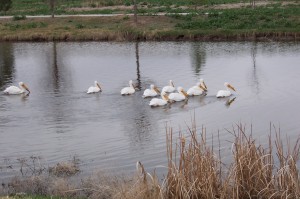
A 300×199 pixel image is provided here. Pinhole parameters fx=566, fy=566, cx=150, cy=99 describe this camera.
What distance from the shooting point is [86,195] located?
12828mm

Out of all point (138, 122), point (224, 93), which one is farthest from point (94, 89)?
point (224, 93)

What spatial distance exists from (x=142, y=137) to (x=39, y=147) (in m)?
3.37

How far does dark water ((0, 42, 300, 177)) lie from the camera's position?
17.8 m

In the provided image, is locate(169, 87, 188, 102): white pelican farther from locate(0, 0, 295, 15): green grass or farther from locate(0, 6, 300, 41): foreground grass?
locate(0, 0, 295, 15): green grass

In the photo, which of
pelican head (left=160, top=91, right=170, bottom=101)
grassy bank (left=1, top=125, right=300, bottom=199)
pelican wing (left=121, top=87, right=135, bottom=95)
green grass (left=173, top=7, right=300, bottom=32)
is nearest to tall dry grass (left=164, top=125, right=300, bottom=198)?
grassy bank (left=1, top=125, right=300, bottom=199)

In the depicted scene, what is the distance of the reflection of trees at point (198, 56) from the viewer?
32281mm

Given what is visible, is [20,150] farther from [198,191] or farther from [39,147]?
[198,191]

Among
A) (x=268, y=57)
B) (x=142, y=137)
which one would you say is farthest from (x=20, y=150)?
(x=268, y=57)

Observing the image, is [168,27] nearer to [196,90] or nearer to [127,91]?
[127,91]

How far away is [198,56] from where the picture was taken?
35781 millimetres

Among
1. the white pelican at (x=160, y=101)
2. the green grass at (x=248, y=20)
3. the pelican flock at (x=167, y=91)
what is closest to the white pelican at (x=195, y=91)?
the pelican flock at (x=167, y=91)

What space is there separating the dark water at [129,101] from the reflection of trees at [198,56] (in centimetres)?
6

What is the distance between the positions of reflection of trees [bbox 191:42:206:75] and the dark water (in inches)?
2.4

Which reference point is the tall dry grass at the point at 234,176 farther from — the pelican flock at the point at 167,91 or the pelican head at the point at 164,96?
the pelican head at the point at 164,96
